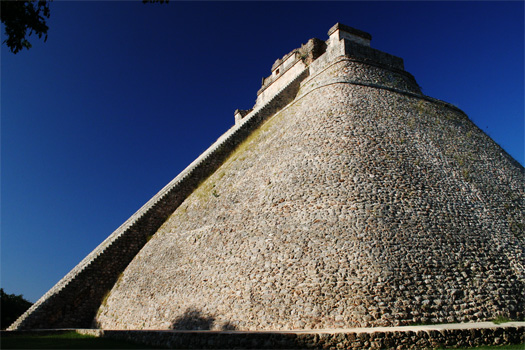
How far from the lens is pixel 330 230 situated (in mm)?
9148

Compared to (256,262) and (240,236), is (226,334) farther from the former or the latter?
(240,236)

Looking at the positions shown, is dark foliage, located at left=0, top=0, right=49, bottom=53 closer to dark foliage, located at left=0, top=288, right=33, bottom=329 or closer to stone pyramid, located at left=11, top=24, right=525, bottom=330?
stone pyramid, located at left=11, top=24, right=525, bottom=330

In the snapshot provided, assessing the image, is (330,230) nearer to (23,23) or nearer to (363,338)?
(363,338)

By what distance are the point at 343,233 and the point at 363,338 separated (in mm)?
3064

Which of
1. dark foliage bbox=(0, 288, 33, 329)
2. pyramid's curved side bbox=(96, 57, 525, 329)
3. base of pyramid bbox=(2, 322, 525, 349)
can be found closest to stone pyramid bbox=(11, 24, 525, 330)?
pyramid's curved side bbox=(96, 57, 525, 329)

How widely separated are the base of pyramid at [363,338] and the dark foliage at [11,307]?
38.9 feet

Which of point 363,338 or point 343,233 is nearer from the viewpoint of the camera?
point 363,338

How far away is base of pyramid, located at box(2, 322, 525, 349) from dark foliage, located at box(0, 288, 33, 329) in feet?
38.9

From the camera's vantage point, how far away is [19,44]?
7.11 m


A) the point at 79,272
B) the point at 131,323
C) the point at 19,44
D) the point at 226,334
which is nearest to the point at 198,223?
the point at 131,323

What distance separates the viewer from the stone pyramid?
8102 mm

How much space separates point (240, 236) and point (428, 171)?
6.13 meters

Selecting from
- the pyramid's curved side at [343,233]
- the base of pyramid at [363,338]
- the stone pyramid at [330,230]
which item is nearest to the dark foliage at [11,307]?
the stone pyramid at [330,230]

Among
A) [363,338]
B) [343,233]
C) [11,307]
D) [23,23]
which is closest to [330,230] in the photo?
[343,233]
